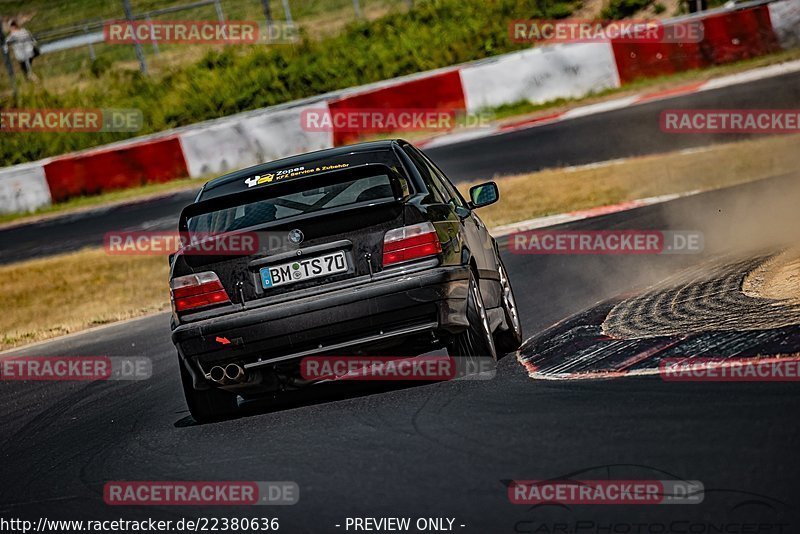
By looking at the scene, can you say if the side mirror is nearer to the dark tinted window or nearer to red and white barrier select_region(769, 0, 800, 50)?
the dark tinted window

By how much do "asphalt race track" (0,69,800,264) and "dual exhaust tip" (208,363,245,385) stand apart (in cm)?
1148

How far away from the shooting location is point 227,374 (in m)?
5.92

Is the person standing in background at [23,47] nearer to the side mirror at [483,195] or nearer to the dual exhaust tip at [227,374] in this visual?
the side mirror at [483,195]

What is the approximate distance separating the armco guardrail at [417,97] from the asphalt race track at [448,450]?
1531 centimetres

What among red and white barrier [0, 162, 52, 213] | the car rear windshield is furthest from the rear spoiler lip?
red and white barrier [0, 162, 52, 213]

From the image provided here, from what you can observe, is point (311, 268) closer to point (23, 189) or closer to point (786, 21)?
point (786, 21)

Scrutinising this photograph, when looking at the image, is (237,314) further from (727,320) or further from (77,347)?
(77,347)

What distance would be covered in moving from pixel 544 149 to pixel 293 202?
1241 cm

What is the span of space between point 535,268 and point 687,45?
1272 cm

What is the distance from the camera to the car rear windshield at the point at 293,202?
6.23m

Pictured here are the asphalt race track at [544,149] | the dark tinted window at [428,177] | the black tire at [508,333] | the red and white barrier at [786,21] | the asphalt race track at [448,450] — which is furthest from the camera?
the red and white barrier at [786,21]

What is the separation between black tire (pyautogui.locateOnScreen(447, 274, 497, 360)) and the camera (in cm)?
604

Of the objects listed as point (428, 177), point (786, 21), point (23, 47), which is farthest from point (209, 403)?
point (23, 47)

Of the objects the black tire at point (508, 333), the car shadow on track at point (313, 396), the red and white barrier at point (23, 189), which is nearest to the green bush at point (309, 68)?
the red and white barrier at point (23, 189)
